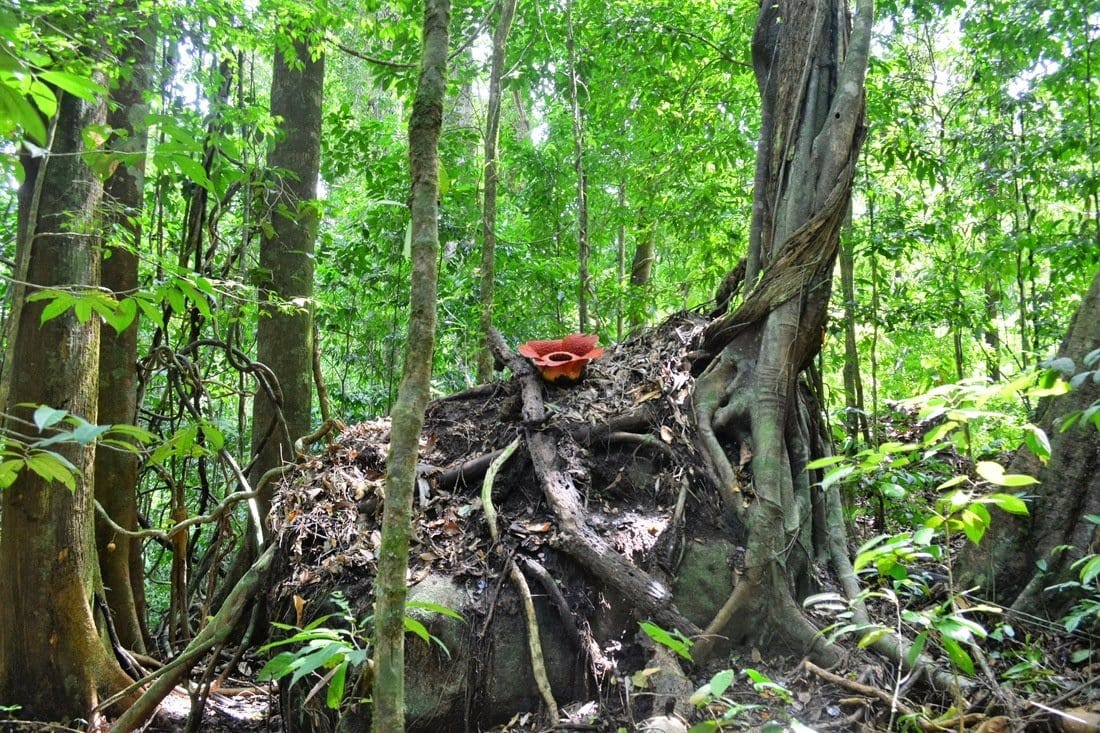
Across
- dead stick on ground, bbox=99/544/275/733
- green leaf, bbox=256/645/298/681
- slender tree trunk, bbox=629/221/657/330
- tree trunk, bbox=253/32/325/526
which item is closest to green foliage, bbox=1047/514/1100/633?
green leaf, bbox=256/645/298/681

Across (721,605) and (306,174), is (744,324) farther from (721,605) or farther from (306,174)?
(306,174)

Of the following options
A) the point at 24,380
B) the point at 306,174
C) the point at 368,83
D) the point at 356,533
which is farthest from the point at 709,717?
the point at 368,83

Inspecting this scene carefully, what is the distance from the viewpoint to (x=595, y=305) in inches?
322

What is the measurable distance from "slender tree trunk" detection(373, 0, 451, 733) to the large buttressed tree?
6.82 ft

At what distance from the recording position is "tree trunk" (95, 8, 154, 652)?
189 inches

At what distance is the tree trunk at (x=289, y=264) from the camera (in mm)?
5918

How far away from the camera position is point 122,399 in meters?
4.96

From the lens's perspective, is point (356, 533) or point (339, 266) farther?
point (339, 266)

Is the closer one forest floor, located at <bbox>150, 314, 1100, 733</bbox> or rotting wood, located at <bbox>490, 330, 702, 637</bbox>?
forest floor, located at <bbox>150, 314, 1100, 733</bbox>

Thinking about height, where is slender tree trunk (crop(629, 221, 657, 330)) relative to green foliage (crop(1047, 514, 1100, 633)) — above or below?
above

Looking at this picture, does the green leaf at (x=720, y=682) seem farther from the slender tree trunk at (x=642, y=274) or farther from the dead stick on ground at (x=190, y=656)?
the slender tree trunk at (x=642, y=274)

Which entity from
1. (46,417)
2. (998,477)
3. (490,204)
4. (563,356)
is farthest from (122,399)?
(998,477)

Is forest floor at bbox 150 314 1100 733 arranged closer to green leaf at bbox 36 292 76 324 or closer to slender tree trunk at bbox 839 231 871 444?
slender tree trunk at bbox 839 231 871 444

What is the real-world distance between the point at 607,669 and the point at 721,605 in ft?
2.46
